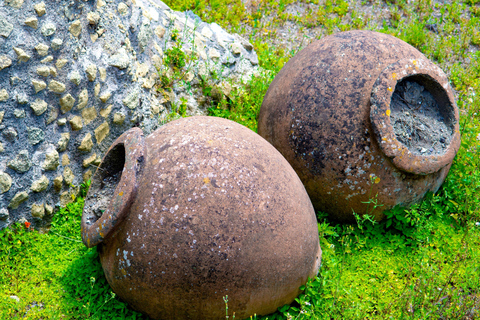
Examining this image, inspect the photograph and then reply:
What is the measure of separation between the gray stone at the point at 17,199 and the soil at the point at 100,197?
A: 0.81m

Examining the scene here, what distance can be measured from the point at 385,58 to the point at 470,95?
2.68 m

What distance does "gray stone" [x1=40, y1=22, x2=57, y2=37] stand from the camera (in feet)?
11.0

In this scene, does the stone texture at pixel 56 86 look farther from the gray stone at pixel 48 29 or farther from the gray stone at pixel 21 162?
the gray stone at pixel 21 162

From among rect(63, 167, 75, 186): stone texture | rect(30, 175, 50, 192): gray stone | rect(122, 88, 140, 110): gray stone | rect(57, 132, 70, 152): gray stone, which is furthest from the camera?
rect(122, 88, 140, 110): gray stone

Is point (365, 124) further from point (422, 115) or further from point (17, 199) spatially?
point (17, 199)

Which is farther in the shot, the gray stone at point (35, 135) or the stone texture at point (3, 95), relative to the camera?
the gray stone at point (35, 135)

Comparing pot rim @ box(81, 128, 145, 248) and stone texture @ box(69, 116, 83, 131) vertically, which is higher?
pot rim @ box(81, 128, 145, 248)

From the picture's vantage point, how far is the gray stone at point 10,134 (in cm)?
327

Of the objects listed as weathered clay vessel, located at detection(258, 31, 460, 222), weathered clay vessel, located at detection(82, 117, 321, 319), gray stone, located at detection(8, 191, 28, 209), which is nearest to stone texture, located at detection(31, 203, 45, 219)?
gray stone, located at detection(8, 191, 28, 209)

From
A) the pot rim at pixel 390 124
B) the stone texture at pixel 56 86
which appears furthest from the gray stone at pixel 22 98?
the pot rim at pixel 390 124

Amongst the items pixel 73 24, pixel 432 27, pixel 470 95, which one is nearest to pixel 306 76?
pixel 73 24

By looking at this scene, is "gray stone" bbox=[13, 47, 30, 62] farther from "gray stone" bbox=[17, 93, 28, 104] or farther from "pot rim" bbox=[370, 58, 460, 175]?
"pot rim" bbox=[370, 58, 460, 175]

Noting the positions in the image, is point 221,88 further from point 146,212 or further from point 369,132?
point 146,212

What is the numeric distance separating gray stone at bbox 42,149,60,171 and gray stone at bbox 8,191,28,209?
11.3 inches
